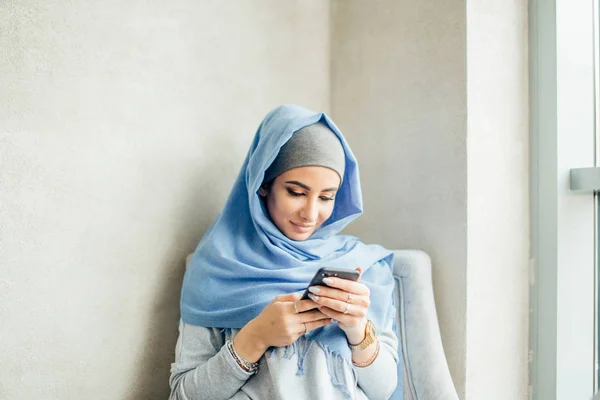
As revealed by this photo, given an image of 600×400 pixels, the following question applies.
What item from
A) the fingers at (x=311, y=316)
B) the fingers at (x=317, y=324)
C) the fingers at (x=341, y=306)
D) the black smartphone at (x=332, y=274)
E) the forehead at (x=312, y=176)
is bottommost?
the fingers at (x=317, y=324)

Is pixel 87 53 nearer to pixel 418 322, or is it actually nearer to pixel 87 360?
pixel 87 360

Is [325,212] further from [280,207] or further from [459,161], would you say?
[459,161]

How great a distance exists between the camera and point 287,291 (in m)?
1.32

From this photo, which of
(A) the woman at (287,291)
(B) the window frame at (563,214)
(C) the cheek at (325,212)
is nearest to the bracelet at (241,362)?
(A) the woman at (287,291)

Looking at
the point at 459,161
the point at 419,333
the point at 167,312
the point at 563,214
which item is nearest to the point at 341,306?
the point at 419,333

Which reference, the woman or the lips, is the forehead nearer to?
the woman

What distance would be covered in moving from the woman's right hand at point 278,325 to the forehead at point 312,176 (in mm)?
310

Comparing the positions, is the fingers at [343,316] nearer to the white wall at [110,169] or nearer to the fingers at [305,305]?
the fingers at [305,305]

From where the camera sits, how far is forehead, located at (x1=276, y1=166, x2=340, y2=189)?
136 centimetres

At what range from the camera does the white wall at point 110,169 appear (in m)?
1.17

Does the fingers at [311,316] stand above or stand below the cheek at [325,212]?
below

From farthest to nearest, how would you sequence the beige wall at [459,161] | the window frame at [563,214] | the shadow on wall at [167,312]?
the window frame at [563,214]
the beige wall at [459,161]
the shadow on wall at [167,312]

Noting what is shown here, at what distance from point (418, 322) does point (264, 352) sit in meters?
0.52

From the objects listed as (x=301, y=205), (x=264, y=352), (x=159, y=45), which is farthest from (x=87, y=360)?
(x=159, y=45)
